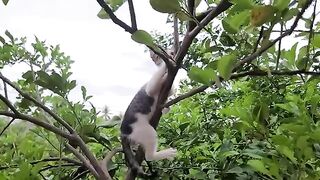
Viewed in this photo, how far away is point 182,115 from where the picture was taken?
118cm

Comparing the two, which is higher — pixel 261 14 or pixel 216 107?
pixel 216 107

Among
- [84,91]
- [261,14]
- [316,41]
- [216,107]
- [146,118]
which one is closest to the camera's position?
[261,14]

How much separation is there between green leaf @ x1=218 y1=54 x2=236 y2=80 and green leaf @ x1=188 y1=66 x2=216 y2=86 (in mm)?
11

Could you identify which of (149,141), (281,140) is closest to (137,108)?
(149,141)

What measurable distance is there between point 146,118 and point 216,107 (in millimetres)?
209

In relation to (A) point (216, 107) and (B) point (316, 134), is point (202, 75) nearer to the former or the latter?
(B) point (316, 134)

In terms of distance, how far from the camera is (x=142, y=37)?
541 millimetres

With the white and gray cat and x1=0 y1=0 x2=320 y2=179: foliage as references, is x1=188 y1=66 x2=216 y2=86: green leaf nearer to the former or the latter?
x1=0 y1=0 x2=320 y2=179: foliage

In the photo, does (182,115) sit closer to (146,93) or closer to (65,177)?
(146,93)

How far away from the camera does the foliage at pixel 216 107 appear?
57 cm

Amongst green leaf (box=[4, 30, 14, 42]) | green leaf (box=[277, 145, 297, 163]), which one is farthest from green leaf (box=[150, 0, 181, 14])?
green leaf (box=[4, 30, 14, 42])

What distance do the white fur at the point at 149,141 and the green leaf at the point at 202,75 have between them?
1.22 feet

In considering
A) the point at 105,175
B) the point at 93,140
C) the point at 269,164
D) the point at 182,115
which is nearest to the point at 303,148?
the point at 269,164

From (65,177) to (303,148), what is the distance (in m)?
0.48
